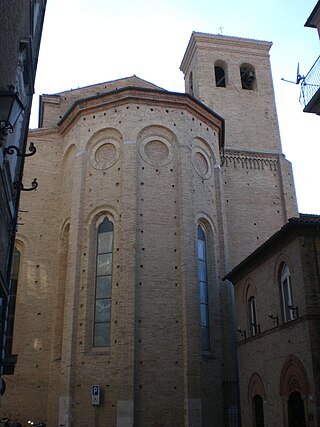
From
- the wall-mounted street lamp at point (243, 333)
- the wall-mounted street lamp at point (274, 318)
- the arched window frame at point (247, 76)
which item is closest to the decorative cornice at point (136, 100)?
the wall-mounted street lamp at point (243, 333)

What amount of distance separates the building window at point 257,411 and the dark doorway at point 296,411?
2.11 m

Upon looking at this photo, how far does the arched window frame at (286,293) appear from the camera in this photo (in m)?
12.3

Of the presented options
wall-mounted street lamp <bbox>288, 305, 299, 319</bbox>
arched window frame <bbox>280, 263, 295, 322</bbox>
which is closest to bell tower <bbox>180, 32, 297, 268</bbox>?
arched window frame <bbox>280, 263, 295, 322</bbox>

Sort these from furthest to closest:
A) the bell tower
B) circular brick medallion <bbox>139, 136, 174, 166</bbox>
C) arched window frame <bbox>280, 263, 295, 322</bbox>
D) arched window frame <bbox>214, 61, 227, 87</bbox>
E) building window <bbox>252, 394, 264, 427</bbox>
Result: arched window frame <bbox>214, 61, 227, 87</bbox>
the bell tower
circular brick medallion <bbox>139, 136, 174, 166</bbox>
building window <bbox>252, 394, 264, 427</bbox>
arched window frame <bbox>280, 263, 295, 322</bbox>

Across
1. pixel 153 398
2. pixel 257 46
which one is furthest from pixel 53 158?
pixel 257 46

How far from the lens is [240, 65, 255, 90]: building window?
26016 millimetres

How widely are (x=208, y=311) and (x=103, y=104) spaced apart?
26.7 feet

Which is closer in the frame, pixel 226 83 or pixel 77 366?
pixel 77 366

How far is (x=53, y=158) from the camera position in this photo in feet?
63.6

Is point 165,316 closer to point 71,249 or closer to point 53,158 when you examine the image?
point 71,249

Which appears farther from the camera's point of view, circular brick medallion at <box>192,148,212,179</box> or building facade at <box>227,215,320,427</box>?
circular brick medallion at <box>192,148,212,179</box>

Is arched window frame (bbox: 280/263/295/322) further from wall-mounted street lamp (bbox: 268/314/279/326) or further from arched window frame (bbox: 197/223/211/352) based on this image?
arched window frame (bbox: 197/223/211/352)

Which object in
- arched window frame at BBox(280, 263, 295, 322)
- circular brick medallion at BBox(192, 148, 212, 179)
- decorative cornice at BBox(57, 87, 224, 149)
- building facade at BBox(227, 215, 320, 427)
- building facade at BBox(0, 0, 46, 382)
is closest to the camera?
building facade at BBox(0, 0, 46, 382)

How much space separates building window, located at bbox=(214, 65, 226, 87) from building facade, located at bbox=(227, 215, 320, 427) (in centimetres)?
1364
